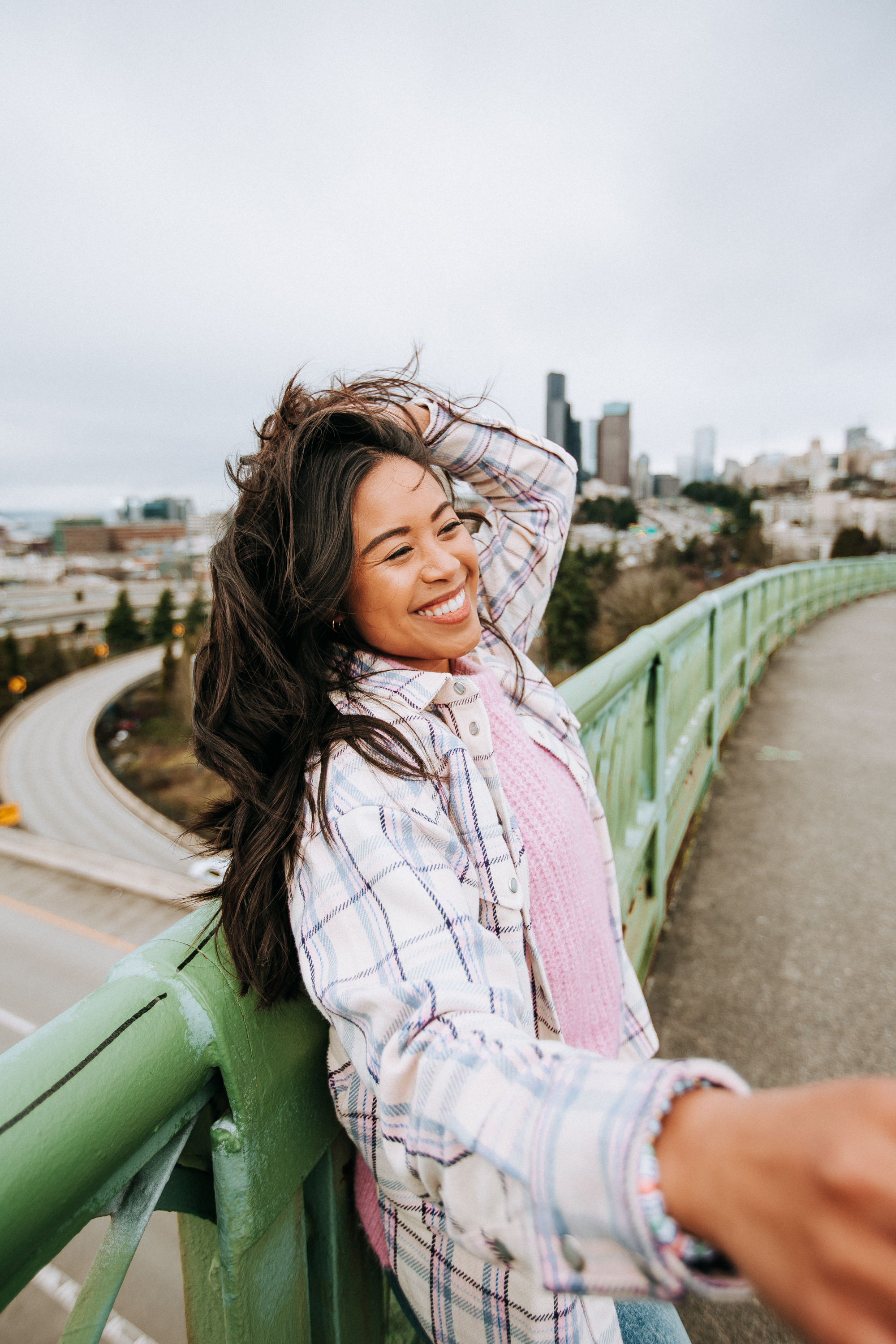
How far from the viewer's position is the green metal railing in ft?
2.12

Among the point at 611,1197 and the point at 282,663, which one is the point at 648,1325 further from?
the point at 282,663

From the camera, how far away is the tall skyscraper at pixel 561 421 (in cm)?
334

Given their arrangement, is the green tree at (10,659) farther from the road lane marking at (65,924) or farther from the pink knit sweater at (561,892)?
the pink knit sweater at (561,892)

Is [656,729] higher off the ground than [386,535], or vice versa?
[386,535]

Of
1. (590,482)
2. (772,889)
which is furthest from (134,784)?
(772,889)

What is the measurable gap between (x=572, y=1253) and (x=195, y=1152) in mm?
544

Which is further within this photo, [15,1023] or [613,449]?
[613,449]

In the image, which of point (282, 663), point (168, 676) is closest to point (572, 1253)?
point (282, 663)

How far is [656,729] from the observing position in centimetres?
302

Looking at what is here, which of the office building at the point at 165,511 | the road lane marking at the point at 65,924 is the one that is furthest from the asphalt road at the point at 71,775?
the office building at the point at 165,511

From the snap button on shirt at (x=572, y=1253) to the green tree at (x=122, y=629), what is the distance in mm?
74318

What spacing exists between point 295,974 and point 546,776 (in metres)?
0.68

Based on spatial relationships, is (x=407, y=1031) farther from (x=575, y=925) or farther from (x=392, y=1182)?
(x=575, y=925)

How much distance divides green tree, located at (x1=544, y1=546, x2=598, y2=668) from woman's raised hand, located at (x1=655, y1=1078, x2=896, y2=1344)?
42056mm
